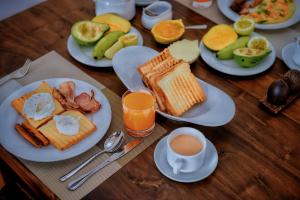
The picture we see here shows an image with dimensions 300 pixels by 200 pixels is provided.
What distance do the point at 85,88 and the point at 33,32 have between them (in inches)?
15.6

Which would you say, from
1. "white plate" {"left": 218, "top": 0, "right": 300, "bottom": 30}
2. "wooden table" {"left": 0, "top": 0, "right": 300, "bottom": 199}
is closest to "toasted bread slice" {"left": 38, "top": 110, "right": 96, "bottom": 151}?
"wooden table" {"left": 0, "top": 0, "right": 300, "bottom": 199}

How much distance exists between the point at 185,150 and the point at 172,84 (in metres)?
0.22

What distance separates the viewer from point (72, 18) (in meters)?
1.53

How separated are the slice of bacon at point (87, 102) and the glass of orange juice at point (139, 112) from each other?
3.9 inches

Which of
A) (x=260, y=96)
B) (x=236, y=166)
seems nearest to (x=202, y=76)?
(x=260, y=96)

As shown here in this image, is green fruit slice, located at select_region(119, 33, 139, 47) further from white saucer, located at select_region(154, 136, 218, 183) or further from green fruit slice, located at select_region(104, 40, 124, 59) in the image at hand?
white saucer, located at select_region(154, 136, 218, 183)

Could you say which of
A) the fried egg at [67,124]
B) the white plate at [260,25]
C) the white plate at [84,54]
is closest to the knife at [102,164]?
the fried egg at [67,124]

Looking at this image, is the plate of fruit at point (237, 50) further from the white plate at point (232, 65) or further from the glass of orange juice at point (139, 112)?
the glass of orange juice at point (139, 112)

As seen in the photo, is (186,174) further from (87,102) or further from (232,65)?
(232,65)

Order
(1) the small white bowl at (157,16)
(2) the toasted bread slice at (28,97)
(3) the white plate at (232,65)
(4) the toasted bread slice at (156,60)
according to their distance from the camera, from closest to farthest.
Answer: (2) the toasted bread slice at (28,97) < (4) the toasted bread slice at (156,60) < (3) the white plate at (232,65) < (1) the small white bowl at (157,16)

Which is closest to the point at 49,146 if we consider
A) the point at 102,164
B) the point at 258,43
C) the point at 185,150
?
the point at 102,164

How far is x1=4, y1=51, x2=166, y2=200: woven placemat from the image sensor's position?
3.22 feet

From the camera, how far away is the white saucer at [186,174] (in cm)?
100

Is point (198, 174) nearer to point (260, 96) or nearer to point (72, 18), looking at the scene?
point (260, 96)
